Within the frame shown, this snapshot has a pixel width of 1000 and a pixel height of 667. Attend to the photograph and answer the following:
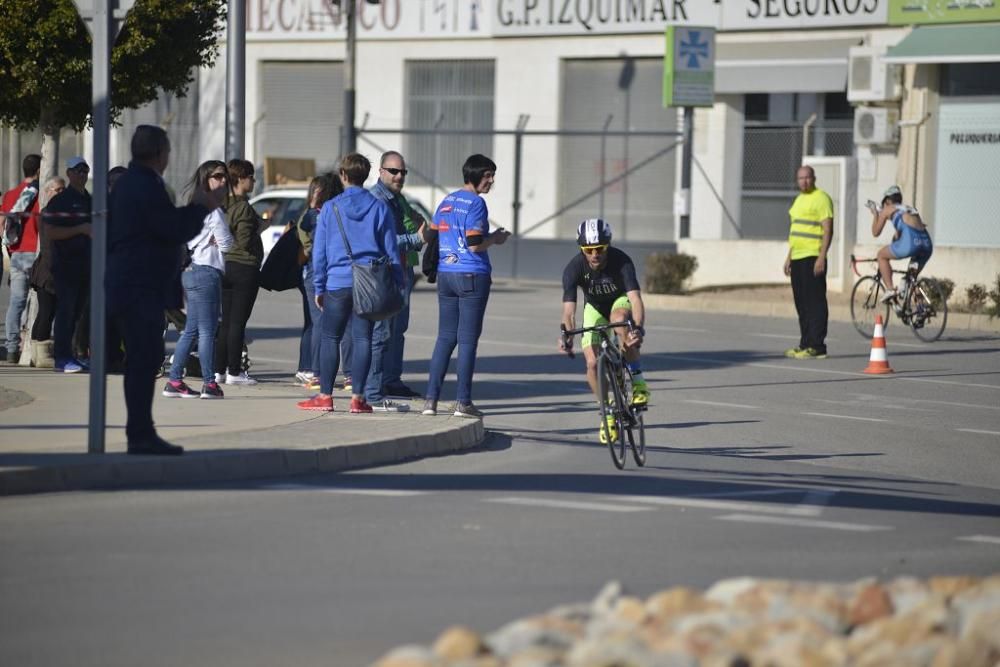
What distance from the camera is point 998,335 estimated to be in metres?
24.1

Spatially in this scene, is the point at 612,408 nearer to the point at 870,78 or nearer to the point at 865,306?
the point at 865,306

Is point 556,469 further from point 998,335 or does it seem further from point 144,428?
point 998,335

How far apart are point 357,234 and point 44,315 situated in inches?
173

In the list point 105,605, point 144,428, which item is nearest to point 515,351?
point 144,428

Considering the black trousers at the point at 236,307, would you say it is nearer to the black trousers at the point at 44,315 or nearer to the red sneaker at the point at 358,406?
the black trousers at the point at 44,315

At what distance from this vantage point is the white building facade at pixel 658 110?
102ft

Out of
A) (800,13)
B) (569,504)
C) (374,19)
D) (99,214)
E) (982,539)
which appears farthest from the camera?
(374,19)

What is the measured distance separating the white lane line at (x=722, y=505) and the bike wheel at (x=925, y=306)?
1330 centimetres

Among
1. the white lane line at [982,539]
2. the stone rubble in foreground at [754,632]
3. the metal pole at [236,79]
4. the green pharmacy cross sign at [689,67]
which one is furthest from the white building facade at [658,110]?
the stone rubble in foreground at [754,632]

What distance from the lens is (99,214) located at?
10.3 m

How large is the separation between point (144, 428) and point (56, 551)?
102 inches

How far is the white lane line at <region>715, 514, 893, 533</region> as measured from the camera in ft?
31.0

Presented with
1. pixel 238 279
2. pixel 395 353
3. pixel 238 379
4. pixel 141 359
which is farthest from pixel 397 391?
pixel 141 359

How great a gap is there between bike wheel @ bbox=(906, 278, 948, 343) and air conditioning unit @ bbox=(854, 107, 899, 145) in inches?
346
